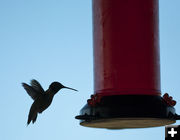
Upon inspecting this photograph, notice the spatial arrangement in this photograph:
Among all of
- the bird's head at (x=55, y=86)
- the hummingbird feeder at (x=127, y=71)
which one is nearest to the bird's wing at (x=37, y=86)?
the bird's head at (x=55, y=86)

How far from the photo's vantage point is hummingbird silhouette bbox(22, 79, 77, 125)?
598 cm

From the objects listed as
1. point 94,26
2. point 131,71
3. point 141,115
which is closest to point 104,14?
point 94,26

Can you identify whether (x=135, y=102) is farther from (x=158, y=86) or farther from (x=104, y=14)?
(x=104, y=14)

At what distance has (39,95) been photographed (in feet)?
A: 20.6

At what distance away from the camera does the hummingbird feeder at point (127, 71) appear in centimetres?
596

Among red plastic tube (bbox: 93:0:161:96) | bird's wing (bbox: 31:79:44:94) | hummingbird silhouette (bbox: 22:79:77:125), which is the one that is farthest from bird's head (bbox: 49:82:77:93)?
red plastic tube (bbox: 93:0:161:96)

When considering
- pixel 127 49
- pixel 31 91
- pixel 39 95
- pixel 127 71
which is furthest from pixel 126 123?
pixel 31 91

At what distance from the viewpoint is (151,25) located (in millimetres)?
6234

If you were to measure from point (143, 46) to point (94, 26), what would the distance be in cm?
76

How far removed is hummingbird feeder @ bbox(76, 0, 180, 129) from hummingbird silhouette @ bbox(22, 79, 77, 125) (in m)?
0.41

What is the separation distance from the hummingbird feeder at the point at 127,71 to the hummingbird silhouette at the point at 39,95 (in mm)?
414

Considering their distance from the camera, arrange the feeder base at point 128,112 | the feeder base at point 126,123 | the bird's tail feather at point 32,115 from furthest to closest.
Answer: the bird's tail feather at point 32,115
the feeder base at point 126,123
the feeder base at point 128,112

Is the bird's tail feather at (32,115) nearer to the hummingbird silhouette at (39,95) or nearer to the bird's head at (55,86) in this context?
the hummingbird silhouette at (39,95)

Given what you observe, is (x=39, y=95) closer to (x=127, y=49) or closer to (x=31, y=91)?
(x=31, y=91)
